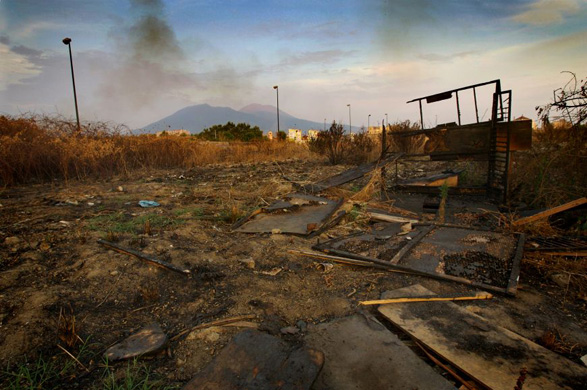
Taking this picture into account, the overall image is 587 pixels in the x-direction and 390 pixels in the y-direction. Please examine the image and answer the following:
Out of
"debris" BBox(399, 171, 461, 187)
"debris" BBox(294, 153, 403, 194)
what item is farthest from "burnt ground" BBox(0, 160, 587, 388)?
"debris" BBox(399, 171, 461, 187)

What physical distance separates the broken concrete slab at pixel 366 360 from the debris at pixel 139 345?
1.07m

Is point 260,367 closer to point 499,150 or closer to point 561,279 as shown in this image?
point 561,279

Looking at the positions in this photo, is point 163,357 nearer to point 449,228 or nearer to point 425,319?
point 425,319

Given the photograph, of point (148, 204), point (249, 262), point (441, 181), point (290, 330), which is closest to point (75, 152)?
point (148, 204)

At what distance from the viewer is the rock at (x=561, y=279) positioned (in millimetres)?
2898

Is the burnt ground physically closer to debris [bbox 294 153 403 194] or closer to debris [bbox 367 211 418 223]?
debris [bbox 367 211 418 223]

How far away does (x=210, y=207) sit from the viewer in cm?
611

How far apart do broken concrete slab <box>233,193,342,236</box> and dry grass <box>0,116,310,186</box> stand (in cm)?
679

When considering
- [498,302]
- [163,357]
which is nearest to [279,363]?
[163,357]

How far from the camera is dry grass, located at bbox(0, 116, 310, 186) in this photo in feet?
26.3

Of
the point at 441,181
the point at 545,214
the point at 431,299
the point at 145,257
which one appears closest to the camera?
the point at 431,299

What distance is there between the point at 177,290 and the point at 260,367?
5.01ft

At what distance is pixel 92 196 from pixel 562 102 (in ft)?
31.3

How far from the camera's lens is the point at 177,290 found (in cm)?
289
